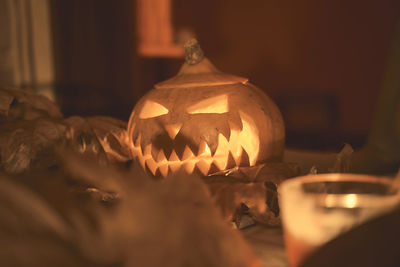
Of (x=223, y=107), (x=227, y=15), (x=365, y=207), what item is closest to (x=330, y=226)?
(x=365, y=207)

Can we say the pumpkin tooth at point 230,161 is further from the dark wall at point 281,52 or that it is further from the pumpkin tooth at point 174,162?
the dark wall at point 281,52

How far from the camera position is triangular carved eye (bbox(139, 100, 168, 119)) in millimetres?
686

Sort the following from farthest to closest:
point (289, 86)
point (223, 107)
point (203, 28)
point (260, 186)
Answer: point (203, 28)
point (289, 86)
point (223, 107)
point (260, 186)

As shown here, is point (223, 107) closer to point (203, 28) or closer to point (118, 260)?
point (118, 260)

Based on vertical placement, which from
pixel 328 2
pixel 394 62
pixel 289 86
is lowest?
pixel 289 86

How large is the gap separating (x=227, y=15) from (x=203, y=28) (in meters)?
0.42

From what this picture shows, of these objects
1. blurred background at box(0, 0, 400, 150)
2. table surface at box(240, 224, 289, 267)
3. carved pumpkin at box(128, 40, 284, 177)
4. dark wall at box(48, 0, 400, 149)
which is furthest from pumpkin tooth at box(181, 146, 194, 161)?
dark wall at box(48, 0, 400, 149)

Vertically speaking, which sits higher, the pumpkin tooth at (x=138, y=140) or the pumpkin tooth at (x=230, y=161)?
the pumpkin tooth at (x=138, y=140)

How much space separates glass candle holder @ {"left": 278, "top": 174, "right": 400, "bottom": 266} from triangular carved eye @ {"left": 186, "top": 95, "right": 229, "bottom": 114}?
330 millimetres

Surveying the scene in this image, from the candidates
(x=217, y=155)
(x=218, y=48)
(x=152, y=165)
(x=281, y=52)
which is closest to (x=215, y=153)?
(x=217, y=155)

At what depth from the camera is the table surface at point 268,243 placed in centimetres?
40

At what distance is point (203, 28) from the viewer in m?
4.92

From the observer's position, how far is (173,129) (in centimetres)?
66

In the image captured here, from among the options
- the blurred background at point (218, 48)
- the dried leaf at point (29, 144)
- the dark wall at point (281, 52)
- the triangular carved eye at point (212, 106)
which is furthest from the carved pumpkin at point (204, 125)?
the dark wall at point (281, 52)
